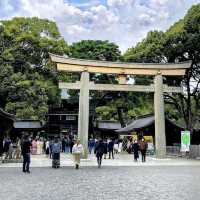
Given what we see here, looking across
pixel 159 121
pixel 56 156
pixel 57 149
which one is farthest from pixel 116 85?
pixel 56 156

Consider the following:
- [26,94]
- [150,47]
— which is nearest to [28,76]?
[26,94]

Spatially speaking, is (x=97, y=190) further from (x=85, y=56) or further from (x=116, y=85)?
(x=85, y=56)

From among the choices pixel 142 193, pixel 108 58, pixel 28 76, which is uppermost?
pixel 108 58

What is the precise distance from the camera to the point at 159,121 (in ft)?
111

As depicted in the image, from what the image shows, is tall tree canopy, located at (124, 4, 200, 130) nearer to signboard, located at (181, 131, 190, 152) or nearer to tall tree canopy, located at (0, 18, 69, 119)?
signboard, located at (181, 131, 190, 152)

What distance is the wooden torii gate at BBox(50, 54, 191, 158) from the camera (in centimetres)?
3266

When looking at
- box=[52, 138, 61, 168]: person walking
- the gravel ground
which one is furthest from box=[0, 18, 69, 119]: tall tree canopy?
the gravel ground

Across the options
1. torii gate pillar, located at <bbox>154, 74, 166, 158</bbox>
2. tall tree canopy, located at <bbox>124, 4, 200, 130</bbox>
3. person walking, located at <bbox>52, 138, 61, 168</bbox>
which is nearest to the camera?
person walking, located at <bbox>52, 138, 61, 168</bbox>

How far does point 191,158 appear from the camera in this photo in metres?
35.5

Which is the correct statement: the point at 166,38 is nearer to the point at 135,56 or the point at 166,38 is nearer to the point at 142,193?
the point at 135,56

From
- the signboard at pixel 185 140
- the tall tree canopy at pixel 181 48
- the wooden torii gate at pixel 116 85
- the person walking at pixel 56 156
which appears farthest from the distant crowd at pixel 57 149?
the tall tree canopy at pixel 181 48

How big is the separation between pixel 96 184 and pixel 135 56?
27.7m

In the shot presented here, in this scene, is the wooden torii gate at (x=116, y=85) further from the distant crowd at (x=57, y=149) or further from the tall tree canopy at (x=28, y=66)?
the tall tree canopy at (x=28, y=66)

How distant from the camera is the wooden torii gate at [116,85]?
107 feet
